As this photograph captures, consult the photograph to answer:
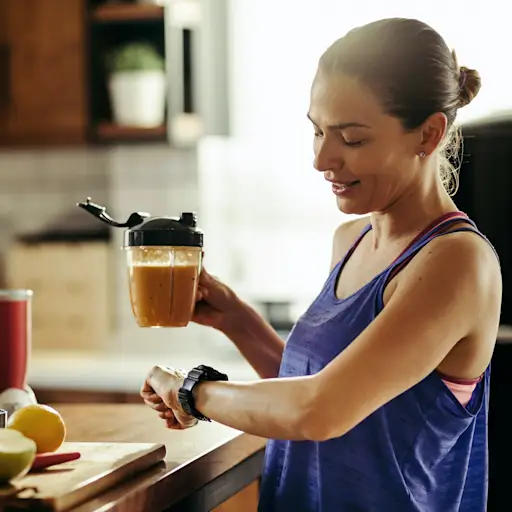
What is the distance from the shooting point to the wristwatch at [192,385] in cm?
151

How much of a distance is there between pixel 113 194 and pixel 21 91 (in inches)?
20.3

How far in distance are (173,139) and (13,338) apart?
1.82m

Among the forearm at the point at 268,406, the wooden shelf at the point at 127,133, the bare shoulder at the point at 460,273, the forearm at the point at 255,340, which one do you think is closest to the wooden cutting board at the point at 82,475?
the forearm at the point at 268,406

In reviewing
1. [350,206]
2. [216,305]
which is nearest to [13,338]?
[216,305]

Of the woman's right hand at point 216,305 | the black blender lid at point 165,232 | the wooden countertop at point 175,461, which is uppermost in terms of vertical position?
the black blender lid at point 165,232

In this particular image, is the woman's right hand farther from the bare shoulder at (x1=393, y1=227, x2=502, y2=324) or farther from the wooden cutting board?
the bare shoulder at (x1=393, y1=227, x2=502, y2=324)

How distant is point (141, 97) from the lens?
3.71 metres

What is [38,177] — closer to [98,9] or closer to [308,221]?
[98,9]

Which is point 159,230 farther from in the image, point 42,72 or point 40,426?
point 42,72

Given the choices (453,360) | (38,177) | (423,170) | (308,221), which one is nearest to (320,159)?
(423,170)

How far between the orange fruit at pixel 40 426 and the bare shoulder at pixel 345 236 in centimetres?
60

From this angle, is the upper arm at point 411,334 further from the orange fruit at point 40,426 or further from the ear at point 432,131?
the orange fruit at point 40,426

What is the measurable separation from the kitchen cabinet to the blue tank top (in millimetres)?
2404

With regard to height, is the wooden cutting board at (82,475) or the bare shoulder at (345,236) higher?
the bare shoulder at (345,236)
